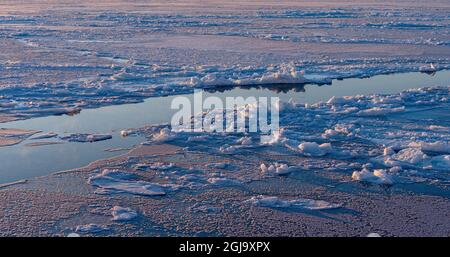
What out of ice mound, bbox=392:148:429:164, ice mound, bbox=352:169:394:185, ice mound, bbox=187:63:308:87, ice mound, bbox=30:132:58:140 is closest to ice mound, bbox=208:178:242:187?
ice mound, bbox=352:169:394:185

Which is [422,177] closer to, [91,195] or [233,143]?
[233,143]

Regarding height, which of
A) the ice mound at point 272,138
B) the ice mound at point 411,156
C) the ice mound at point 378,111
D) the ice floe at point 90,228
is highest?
the ice mound at point 378,111

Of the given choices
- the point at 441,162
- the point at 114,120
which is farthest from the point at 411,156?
the point at 114,120

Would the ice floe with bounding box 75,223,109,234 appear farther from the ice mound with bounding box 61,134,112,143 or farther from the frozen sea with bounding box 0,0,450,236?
the ice mound with bounding box 61,134,112,143

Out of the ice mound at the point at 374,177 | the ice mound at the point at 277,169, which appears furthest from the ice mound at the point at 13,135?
the ice mound at the point at 374,177

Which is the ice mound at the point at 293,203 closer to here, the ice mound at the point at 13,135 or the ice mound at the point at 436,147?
the ice mound at the point at 436,147

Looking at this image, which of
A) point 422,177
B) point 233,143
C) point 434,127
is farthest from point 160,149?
point 434,127
